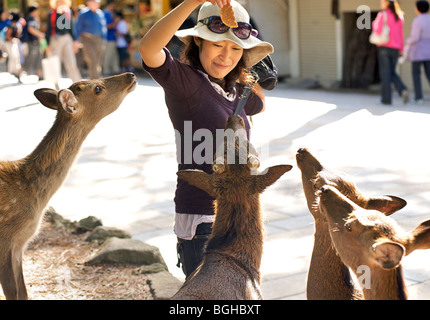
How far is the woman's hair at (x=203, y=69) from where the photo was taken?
12.4ft

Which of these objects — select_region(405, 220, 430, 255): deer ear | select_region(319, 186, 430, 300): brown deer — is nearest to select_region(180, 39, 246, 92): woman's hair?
select_region(319, 186, 430, 300): brown deer

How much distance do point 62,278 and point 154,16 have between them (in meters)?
19.2

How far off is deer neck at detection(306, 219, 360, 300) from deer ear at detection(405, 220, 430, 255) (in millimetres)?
469

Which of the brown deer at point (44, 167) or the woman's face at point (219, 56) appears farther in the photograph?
the brown deer at point (44, 167)

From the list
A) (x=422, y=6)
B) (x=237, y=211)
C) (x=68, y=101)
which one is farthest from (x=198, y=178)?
(x=422, y=6)

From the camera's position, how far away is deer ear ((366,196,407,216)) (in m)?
2.85

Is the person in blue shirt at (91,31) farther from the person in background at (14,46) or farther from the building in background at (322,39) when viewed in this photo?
the person in background at (14,46)

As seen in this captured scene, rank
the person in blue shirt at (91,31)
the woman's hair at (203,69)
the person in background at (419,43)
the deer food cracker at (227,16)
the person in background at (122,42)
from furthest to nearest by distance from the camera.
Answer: the person in background at (122,42), the person in blue shirt at (91,31), the person in background at (419,43), the woman's hair at (203,69), the deer food cracker at (227,16)

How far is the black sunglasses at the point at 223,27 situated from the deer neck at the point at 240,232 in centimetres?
97

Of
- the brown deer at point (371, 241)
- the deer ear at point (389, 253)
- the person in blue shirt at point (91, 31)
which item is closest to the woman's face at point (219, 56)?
the brown deer at point (371, 241)

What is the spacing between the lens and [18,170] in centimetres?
420

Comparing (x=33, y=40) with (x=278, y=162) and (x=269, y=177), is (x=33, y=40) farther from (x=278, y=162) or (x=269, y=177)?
(x=269, y=177)

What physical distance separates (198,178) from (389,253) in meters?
1.06

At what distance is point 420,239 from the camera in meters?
2.42
